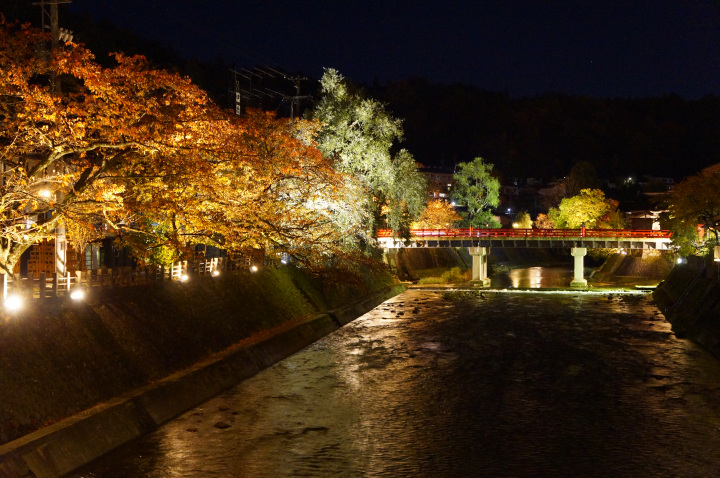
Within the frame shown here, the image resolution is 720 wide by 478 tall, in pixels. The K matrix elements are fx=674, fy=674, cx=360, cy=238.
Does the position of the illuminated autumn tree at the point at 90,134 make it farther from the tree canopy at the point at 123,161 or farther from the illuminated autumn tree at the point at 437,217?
the illuminated autumn tree at the point at 437,217

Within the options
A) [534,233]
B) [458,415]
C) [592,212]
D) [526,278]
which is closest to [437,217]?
[526,278]

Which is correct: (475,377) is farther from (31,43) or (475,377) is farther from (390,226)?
(390,226)

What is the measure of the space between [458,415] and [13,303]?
469 inches

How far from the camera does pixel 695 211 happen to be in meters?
49.0

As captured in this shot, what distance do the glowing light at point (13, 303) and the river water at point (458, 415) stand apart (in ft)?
13.1

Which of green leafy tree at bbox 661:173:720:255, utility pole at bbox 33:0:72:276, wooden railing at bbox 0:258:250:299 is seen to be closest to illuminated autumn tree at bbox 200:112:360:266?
wooden railing at bbox 0:258:250:299

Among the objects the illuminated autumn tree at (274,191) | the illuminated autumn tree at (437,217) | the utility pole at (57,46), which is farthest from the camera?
the illuminated autumn tree at (437,217)

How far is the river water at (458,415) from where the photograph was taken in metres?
14.8

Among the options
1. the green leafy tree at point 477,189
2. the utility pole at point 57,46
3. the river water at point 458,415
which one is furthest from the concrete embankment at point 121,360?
the green leafy tree at point 477,189

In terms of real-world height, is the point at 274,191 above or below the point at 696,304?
above

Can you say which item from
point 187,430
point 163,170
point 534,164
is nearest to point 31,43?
point 163,170

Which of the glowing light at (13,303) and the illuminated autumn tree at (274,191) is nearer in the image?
the glowing light at (13,303)

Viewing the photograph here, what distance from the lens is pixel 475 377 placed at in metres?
24.9

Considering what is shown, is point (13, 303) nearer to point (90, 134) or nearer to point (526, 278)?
point (90, 134)
